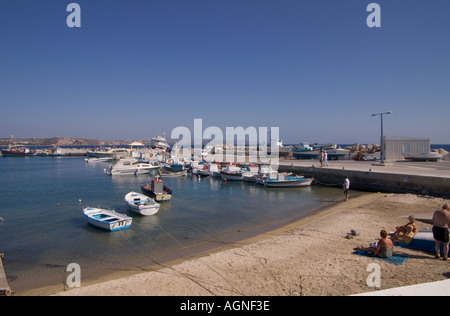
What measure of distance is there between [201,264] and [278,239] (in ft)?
14.5

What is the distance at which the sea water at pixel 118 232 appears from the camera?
1102 cm

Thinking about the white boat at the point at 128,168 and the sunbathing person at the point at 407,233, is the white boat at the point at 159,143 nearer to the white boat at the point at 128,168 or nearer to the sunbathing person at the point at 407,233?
the white boat at the point at 128,168

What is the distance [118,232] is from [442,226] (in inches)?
560

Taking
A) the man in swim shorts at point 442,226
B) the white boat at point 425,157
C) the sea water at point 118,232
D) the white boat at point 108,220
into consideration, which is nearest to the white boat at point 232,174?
the sea water at point 118,232

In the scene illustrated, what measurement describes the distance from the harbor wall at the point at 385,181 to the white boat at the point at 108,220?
21.0 metres

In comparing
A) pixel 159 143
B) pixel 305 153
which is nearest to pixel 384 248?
pixel 305 153

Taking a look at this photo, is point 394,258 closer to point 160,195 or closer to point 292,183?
point 160,195

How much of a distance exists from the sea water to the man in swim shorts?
8.29m

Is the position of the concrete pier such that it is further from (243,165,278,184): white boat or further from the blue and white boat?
the blue and white boat

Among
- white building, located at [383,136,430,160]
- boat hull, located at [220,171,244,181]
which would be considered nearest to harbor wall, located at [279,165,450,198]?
boat hull, located at [220,171,244,181]

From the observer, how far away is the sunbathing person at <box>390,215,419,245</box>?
959 centimetres

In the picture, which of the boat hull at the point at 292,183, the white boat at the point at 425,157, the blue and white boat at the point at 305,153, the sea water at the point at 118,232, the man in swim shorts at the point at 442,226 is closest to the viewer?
the man in swim shorts at the point at 442,226
